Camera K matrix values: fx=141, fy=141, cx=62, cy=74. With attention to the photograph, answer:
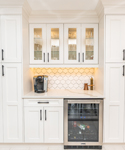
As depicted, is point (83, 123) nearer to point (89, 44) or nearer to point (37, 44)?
point (89, 44)

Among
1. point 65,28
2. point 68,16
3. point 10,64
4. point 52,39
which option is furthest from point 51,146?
point 68,16

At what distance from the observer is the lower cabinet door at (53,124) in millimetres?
2523

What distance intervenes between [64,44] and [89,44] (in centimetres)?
51

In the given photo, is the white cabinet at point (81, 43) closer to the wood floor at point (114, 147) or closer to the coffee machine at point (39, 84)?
the coffee machine at point (39, 84)

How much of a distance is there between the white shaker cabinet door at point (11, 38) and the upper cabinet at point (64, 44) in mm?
402

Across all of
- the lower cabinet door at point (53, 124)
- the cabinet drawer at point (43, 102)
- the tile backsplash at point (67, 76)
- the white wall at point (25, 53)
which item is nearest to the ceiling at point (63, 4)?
the white wall at point (25, 53)

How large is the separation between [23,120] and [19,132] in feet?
0.74

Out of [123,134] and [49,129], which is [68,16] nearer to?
[49,129]

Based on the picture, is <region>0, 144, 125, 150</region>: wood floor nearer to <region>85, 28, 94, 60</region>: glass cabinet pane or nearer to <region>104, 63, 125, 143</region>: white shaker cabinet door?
<region>104, 63, 125, 143</region>: white shaker cabinet door

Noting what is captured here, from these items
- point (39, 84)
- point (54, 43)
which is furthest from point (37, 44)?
point (39, 84)

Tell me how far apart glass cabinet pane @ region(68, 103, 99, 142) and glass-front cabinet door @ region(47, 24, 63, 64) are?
3.22ft

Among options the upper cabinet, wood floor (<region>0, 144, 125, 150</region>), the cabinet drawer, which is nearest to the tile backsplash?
the upper cabinet

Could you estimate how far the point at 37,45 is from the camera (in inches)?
112

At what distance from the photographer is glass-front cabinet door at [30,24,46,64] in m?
2.83
